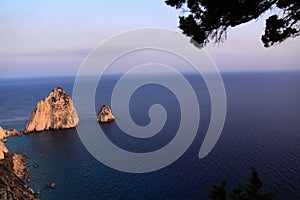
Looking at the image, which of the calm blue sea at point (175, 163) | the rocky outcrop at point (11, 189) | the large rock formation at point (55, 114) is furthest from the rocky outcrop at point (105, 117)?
the rocky outcrop at point (11, 189)

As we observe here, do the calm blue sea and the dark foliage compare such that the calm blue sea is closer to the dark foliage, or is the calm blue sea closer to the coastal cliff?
the coastal cliff

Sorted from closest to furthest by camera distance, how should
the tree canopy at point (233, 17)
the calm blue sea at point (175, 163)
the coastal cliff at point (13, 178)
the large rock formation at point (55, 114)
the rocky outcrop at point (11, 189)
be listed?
the tree canopy at point (233, 17)
the rocky outcrop at point (11, 189)
the coastal cliff at point (13, 178)
the calm blue sea at point (175, 163)
the large rock formation at point (55, 114)

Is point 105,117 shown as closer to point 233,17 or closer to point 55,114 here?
point 55,114

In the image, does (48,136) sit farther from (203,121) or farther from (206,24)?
(206,24)

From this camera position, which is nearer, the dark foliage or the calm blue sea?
the dark foliage

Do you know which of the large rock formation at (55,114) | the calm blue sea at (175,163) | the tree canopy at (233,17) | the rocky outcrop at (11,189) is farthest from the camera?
the large rock formation at (55,114)

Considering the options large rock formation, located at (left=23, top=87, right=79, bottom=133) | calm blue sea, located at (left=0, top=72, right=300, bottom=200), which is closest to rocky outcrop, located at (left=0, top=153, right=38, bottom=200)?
calm blue sea, located at (left=0, top=72, right=300, bottom=200)

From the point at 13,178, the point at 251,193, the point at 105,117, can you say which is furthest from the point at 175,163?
the point at 105,117

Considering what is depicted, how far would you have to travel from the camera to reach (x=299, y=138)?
57094mm

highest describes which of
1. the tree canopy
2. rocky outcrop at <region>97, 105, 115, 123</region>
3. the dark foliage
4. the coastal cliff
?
the tree canopy

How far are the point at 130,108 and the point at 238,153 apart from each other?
204 feet

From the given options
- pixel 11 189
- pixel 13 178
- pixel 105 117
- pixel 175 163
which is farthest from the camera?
pixel 105 117

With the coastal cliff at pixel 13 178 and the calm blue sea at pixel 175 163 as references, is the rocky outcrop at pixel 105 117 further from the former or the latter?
the coastal cliff at pixel 13 178

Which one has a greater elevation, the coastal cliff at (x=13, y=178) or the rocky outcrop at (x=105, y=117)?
the rocky outcrop at (x=105, y=117)
